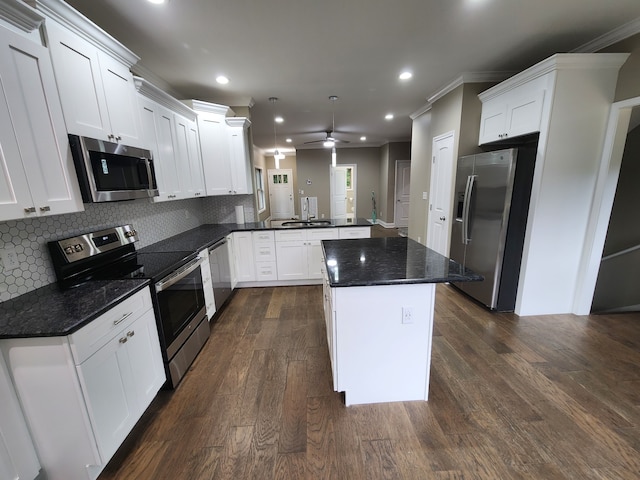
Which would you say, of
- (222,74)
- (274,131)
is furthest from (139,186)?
(274,131)

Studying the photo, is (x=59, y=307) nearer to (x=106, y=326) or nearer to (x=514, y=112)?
(x=106, y=326)

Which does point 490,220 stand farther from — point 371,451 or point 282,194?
point 282,194

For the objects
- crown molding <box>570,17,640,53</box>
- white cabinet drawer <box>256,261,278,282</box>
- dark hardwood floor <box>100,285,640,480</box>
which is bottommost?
dark hardwood floor <box>100,285,640,480</box>

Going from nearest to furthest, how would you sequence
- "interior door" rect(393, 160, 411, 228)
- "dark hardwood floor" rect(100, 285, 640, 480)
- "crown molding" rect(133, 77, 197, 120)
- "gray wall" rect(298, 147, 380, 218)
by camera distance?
"dark hardwood floor" rect(100, 285, 640, 480), "crown molding" rect(133, 77, 197, 120), "interior door" rect(393, 160, 411, 228), "gray wall" rect(298, 147, 380, 218)

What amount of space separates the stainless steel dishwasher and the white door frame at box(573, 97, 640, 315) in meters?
3.98

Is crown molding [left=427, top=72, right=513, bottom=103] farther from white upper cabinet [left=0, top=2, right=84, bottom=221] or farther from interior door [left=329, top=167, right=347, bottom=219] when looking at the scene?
interior door [left=329, top=167, right=347, bottom=219]

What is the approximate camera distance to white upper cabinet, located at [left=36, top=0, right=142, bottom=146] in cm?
146

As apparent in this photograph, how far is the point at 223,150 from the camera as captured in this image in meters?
3.52

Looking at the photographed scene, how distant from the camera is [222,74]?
117 inches

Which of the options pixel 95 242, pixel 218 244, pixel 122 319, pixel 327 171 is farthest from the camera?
pixel 327 171

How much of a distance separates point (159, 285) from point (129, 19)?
6.77 feet

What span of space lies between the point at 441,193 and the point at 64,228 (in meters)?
4.26

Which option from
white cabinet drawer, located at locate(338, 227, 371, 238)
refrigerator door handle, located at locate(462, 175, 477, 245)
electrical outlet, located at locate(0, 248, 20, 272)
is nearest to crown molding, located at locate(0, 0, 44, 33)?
electrical outlet, located at locate(0, 248, 20, 272)

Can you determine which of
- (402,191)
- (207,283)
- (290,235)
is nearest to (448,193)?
(290,235)
